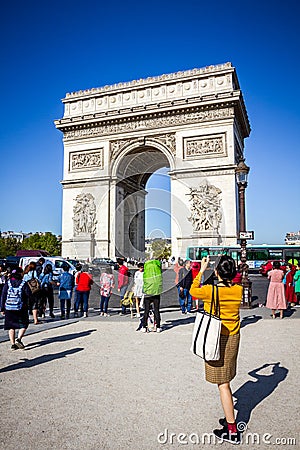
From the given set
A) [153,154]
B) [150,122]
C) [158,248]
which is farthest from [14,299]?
[153,154]

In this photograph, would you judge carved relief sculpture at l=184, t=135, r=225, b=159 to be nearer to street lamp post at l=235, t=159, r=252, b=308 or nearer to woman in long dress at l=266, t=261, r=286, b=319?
street lamp post at l=235, t=159, r=252, b=308

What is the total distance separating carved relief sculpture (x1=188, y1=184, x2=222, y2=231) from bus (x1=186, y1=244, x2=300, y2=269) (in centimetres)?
132

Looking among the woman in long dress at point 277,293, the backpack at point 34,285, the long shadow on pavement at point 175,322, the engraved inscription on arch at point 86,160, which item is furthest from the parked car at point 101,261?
the woman in long dress at point 277,293

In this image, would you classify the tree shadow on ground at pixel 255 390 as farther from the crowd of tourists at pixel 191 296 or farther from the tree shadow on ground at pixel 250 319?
the tree shadow on ground at pixel 250 319

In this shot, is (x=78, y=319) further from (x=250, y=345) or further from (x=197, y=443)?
(x=197, y=443)

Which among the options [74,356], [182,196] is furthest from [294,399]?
[182,196]

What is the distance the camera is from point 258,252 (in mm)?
25594

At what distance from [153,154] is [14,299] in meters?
23.0

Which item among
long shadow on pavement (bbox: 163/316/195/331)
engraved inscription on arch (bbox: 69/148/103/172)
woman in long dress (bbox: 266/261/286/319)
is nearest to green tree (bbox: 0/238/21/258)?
engraved inscription on arch (bbox: 69/148/103/172)

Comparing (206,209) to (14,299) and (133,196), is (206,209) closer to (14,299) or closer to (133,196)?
(133,196)

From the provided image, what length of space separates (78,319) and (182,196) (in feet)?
51.3

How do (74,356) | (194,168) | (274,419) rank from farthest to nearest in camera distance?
(194,168) → (74,356) → (274,419)

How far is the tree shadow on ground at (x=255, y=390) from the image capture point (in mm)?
3529

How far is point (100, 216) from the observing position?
26.0 metres
